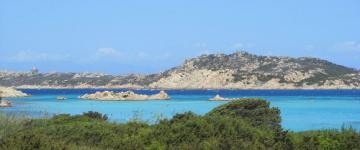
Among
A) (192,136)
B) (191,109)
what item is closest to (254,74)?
(191,109)

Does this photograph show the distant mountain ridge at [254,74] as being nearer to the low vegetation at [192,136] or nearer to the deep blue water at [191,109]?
the deep blue water at [191,109]

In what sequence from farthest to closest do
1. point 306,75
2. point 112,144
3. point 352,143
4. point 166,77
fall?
point 166,77
point 306,75
point 352,143
point 112,144

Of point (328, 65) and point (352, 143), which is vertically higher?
point (328, 65)

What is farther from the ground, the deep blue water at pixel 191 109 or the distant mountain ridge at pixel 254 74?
the distant mountain ridge at pixel 254 74

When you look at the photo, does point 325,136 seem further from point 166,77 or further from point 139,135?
point 166,77

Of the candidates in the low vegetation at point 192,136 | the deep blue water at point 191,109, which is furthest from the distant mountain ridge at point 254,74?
the low vegetation at point 192,136

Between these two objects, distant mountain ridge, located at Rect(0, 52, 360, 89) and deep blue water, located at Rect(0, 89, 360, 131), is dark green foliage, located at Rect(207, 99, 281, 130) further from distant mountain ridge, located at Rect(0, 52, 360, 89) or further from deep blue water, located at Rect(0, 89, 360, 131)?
distant mountain ridge, located at Rect(0, 52, 360, 89)

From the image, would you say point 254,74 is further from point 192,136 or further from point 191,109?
point 192,136

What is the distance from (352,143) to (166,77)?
165808mm

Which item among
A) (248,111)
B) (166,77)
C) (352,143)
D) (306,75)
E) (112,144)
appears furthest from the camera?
(166,77)

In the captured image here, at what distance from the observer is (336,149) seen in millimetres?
13891

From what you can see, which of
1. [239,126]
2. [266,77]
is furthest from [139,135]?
[266,77]

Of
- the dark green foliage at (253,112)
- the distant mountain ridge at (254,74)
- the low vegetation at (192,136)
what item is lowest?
the low vegetation at (192,136)

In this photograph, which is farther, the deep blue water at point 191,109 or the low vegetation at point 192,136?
the deep blue water at point 191,109
